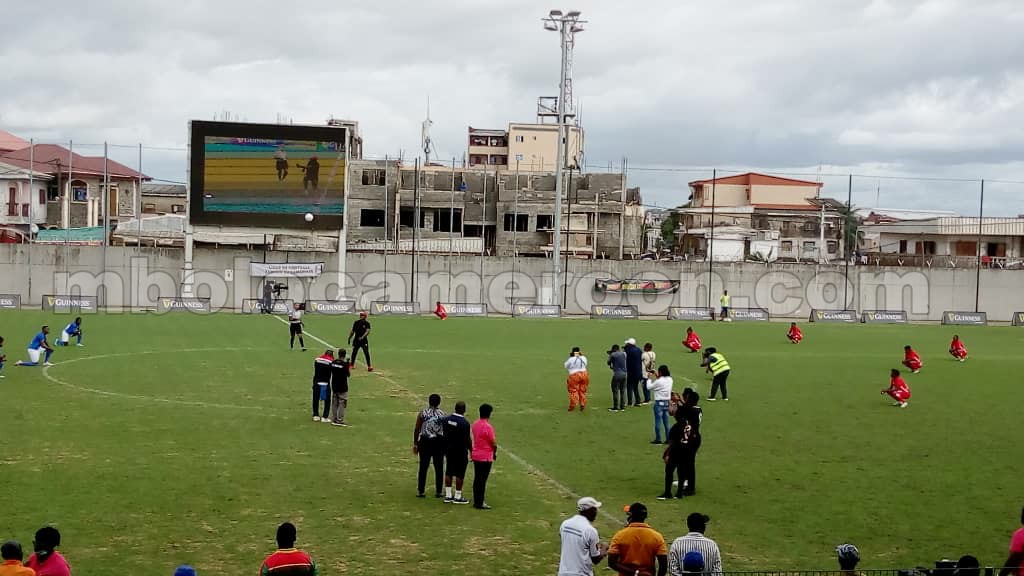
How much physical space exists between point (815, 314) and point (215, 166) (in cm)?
3774

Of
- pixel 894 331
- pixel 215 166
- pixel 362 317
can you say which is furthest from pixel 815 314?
pixel 362 317

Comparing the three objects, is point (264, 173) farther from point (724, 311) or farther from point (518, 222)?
point (518, 222)

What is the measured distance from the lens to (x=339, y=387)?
2289cm

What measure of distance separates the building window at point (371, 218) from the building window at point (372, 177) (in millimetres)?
2676

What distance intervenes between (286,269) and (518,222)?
105 ft

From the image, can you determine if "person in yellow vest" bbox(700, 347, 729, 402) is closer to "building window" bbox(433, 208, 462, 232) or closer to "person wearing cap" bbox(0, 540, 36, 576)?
"person wearing cap" bbox(0, 540, 36, 576)

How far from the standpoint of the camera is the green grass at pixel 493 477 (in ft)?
46.5

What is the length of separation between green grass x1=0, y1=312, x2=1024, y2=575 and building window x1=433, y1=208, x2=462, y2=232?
58292mm

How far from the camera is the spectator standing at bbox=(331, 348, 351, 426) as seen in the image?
2259 centimetres

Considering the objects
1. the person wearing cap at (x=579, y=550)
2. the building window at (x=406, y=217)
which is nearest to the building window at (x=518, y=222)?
the building window at (x=406, y=217)

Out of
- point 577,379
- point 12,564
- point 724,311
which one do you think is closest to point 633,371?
point 577,379

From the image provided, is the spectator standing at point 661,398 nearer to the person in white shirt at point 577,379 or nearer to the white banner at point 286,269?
the person in white shirt at point 577,379

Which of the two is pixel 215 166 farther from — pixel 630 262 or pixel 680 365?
pixel 680 365

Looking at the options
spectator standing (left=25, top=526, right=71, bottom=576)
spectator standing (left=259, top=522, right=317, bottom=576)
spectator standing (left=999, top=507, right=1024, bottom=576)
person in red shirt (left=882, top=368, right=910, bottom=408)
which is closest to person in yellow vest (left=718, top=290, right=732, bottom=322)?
person in red shirt (left=882, top=368, right=910, bottom=408)
